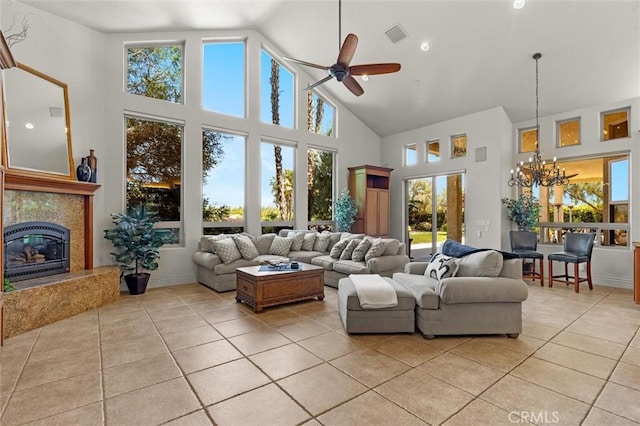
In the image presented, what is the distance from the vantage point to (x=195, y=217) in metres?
5.84

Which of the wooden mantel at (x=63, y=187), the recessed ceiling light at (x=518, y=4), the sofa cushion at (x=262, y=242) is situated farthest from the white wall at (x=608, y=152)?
the wooden mantel at (x=63, y=187)

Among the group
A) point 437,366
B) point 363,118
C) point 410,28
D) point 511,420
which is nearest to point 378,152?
point 363,118

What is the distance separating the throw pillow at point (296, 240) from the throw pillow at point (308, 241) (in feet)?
0.21

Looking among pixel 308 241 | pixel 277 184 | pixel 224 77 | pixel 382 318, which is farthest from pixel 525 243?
pixel 224 77

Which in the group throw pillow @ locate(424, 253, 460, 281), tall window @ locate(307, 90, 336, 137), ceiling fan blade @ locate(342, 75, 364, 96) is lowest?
throw pillow @ locate(424, 253, 460, 281)

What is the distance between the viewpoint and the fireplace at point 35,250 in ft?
12.3

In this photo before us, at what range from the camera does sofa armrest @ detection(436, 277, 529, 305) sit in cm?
308

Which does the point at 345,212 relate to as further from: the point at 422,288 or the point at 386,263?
the point at 422,288

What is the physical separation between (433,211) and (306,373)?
604 centimetres

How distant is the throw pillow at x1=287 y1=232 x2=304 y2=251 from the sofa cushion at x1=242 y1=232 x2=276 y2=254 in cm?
41

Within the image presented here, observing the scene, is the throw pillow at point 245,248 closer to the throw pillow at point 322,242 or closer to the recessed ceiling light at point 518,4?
the throw pillow at point 322,242

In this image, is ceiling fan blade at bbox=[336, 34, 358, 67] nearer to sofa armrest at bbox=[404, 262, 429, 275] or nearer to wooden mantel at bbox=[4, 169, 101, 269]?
sofa armrest at bbox=[404, 262, 429, 275]

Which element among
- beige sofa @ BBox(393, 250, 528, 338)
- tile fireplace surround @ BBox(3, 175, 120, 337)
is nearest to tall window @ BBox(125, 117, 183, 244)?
tile fireplace surround @ BBox(3, 175, 120, 337)

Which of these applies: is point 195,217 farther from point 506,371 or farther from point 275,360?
point 506,371
